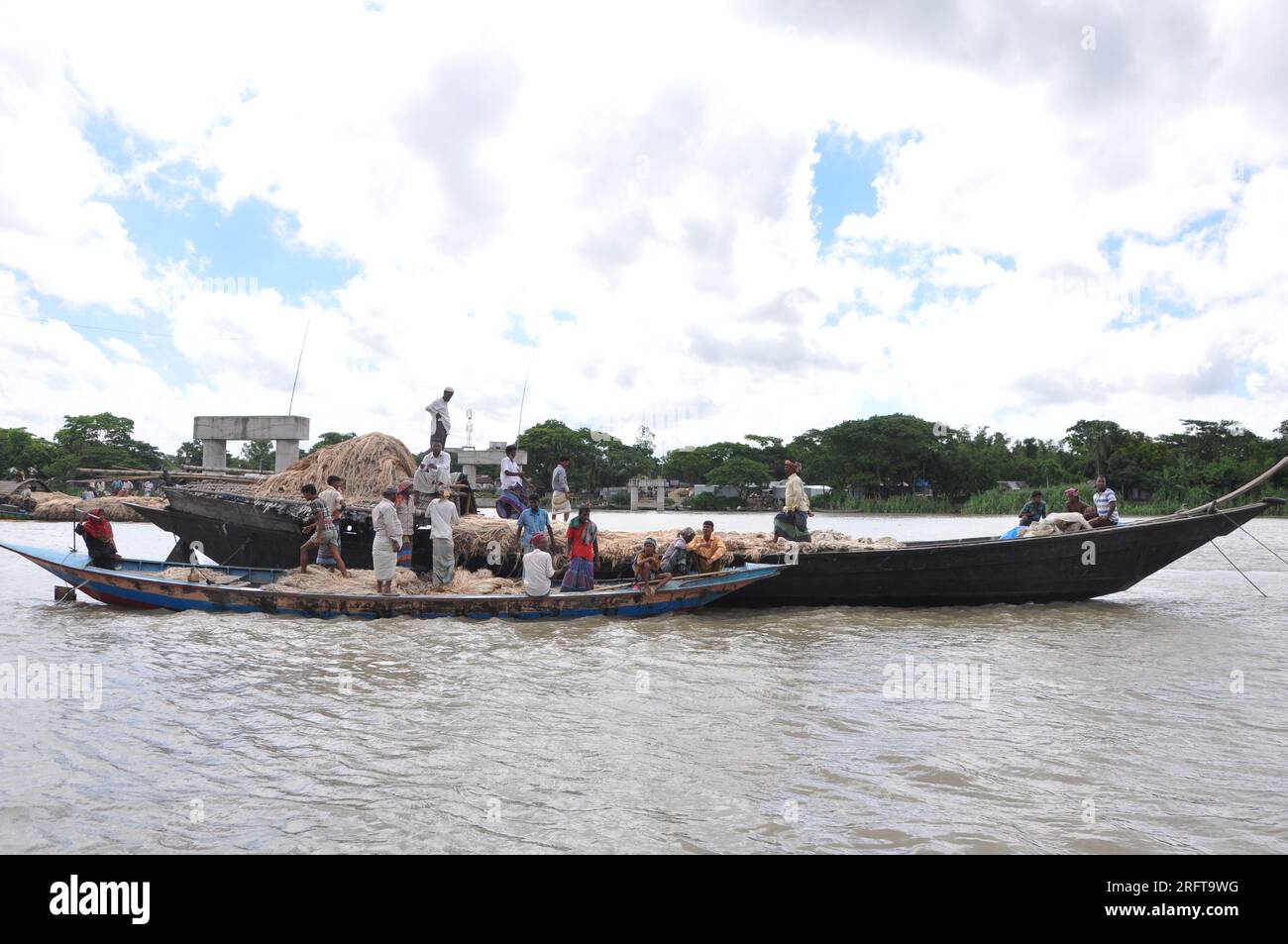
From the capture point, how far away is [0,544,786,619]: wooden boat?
10.0 metres

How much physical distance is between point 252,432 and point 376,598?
864 centimetres

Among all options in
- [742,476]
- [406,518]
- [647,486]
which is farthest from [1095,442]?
[406,518]

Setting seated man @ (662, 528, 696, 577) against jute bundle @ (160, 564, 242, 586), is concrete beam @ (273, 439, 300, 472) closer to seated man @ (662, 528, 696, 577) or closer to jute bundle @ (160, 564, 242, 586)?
jute bundle @ (160, 564, 242, 586)

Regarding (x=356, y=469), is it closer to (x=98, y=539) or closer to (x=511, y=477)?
(x=511, y=477)

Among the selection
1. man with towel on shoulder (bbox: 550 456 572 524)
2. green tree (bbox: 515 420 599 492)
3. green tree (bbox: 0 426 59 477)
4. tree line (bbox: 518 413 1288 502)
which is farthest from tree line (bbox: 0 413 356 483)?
man with towel on shoulder (bbox: 550 456 572 524)

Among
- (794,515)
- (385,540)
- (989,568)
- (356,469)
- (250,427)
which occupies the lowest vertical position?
(989,568)

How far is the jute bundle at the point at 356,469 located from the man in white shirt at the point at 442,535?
196cm

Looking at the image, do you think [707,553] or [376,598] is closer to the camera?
[376,598]

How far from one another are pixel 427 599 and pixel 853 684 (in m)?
5.54

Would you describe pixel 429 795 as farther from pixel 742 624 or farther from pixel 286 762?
pixel 742 624

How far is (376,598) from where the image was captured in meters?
9.99

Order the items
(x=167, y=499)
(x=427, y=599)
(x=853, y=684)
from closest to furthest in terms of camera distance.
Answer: (x=853, y=684)
(x=427, y=599)
(x=167, y=499)
